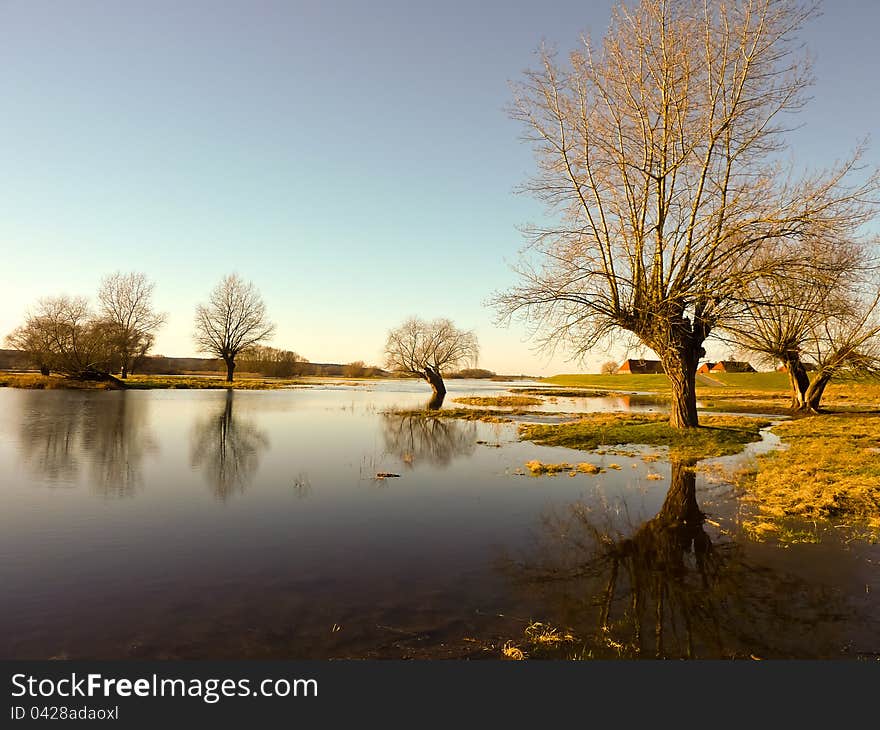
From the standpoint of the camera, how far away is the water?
15.3 ft

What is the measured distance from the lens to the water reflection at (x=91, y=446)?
38.2 feet

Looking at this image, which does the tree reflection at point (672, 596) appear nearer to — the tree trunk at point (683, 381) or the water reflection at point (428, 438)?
the water reflection at point (428, 438)

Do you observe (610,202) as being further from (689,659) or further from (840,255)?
(689,659)

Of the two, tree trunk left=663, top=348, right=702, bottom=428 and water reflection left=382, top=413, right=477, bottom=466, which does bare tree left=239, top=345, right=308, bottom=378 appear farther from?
tree trunk left=663, top=348, right=702, bottom=428

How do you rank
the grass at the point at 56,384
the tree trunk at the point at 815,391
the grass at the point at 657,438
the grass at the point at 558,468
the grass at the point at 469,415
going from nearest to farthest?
1. the grass at the point at 558,468
2. the grass at the point at 657,438
3. the grass at the point at 469,415
4. the tree trunk at the point at 815,391
5. the grass at the point at 56,384

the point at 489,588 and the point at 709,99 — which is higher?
the point at 709,99

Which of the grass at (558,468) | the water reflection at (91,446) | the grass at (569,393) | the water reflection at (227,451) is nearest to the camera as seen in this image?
the water reflection at (91,446)

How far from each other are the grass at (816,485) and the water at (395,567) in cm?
66

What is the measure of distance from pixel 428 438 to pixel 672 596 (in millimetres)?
15598

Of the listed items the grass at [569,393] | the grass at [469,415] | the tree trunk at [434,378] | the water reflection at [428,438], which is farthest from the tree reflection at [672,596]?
the grass at [569,393]

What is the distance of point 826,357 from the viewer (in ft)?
106

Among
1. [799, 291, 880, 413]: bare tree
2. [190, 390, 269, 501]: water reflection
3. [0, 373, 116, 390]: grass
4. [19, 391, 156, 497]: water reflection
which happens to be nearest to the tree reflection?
[190, 390, 269, 501]: water reflection

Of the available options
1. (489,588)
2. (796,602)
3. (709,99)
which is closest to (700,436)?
(709,99)

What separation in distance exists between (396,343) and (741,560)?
44233mm
